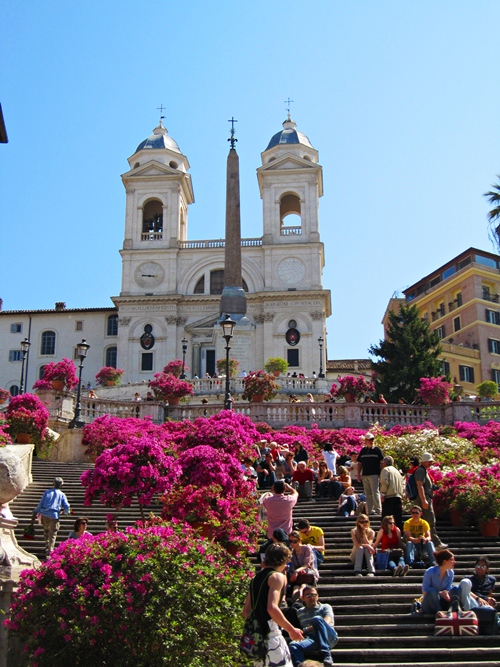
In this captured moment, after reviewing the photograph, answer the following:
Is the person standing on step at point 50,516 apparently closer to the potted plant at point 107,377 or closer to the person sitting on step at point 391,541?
the person sitting on step at point 391,541

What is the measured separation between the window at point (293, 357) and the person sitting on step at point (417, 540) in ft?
156

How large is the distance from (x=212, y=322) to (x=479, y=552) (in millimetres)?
48903

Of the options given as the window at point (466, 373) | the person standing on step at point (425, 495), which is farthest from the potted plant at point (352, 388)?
the window at point (466, 373)

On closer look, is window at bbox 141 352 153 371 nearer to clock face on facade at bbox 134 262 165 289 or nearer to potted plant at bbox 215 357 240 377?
clock face on facade at bbox 134 262 165 289

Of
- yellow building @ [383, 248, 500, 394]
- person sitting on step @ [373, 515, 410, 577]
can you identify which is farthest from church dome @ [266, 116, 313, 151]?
person sitting on step @ [373, 515, 410, 577]

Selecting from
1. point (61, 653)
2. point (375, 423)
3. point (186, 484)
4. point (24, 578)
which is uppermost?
point (375, 423)

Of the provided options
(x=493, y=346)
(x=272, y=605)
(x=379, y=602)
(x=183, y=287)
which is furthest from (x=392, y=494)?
(x=183, y=287)

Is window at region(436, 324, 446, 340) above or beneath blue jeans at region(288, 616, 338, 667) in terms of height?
above

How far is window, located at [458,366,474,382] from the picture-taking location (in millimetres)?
59812

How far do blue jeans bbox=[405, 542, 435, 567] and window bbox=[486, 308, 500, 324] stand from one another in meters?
50.8

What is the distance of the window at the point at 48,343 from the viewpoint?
6656 centimetres

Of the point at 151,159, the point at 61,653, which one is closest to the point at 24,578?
the point at 61,653

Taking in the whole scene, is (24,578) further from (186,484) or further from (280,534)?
(186,484)

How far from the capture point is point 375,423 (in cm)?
2845
